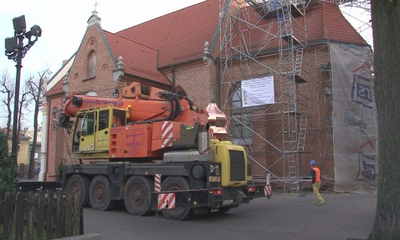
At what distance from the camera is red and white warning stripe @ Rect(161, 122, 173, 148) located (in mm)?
11453

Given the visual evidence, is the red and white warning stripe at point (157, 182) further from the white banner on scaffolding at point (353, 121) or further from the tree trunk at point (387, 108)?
the white banner on scaffolding at point (353, 121)

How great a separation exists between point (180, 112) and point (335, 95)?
27.9ft

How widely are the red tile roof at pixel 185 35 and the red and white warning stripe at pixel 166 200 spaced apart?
13.2 m

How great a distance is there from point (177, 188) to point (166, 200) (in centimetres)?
146

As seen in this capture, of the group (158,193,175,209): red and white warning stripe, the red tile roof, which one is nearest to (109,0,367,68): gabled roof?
the red tile roof

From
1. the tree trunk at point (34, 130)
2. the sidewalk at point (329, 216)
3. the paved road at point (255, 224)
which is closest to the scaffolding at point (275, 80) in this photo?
the sidewalk at point (329, 216)

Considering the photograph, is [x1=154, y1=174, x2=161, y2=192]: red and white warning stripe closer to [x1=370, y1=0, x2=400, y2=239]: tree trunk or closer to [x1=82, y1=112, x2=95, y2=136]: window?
[x1=82, y1=112, x2=95, y2=136]: window

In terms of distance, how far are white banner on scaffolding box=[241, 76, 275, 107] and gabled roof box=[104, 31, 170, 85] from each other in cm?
641

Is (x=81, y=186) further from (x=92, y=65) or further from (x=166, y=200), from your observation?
(x=92, y=65)

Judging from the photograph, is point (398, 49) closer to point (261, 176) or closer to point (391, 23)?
point (391, 23)

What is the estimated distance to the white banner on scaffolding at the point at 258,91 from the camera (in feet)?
59.7

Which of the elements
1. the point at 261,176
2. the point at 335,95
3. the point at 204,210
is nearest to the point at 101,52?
the point at 261,176

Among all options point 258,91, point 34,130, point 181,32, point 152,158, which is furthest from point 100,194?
point 34,130

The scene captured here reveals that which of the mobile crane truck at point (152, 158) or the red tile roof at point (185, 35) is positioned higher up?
the red tile roof at point (185, 35)
